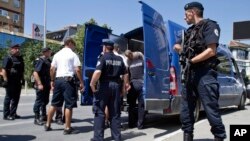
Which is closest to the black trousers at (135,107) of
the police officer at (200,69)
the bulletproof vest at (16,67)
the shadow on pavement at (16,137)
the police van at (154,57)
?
the police van at (154,57)

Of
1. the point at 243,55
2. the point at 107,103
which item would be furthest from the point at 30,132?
the point at 243,55

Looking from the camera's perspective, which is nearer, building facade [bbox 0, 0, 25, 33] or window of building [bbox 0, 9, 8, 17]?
window of building [bbox 0, 9, 8, 17]

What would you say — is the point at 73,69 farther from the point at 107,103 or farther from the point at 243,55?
the point at 243,55

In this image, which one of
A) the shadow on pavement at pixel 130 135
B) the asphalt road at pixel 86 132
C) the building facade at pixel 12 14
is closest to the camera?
the asphalt road at pixel 86 132

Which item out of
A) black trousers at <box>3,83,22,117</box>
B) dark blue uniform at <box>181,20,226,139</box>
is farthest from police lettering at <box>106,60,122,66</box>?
black trousers at <box>3,83,22,117</box>

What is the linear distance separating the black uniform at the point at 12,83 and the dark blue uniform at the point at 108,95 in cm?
370

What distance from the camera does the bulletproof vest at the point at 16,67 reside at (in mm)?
9336

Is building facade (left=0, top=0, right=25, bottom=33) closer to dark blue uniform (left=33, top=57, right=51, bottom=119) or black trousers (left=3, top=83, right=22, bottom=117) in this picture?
black trousers (left=3, top=83, right=22, bottom=117)

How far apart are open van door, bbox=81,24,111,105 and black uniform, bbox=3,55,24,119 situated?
1.88 meters

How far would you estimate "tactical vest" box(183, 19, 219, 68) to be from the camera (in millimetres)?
5105

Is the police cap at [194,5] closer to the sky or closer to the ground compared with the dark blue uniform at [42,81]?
closer to the sky

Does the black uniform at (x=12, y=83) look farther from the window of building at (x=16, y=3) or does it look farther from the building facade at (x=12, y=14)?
the window of building at (x=16, y=3)

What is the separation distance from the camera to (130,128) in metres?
8.50

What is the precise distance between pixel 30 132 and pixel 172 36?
3645 millimetres
